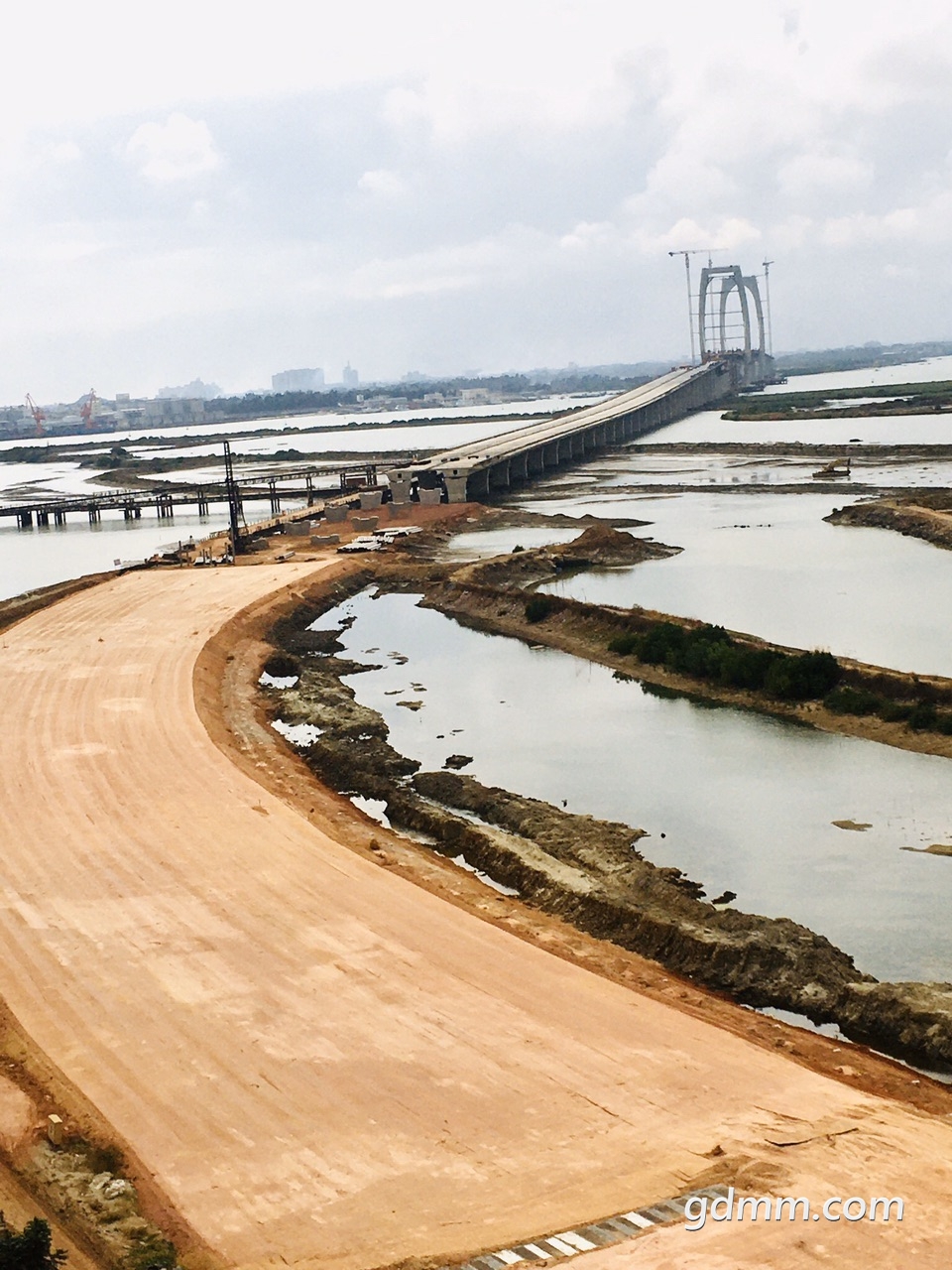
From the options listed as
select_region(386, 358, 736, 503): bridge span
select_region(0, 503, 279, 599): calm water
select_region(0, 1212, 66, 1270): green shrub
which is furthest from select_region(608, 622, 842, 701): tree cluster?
select_region(386, 358, 736, 503): bridge span

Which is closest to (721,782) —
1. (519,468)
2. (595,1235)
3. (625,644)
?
(625,644)

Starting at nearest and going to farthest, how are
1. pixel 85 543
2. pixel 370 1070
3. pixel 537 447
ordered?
pixel 370 1070
pixel 85 543
pixel 537 447

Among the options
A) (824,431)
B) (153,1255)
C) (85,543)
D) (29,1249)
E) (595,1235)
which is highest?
(824,431)

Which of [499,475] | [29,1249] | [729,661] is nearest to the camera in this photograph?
[29,1249]

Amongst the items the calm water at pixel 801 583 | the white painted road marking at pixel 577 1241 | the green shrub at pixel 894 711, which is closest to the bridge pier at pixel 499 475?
the calm water at pixel 801 583

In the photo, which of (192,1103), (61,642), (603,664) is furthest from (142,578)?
(192,1103)

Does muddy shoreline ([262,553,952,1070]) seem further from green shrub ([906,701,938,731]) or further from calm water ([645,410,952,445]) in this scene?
calm water ([645,410,952,445])

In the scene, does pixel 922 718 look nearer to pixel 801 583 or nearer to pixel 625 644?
pixel 625 644
